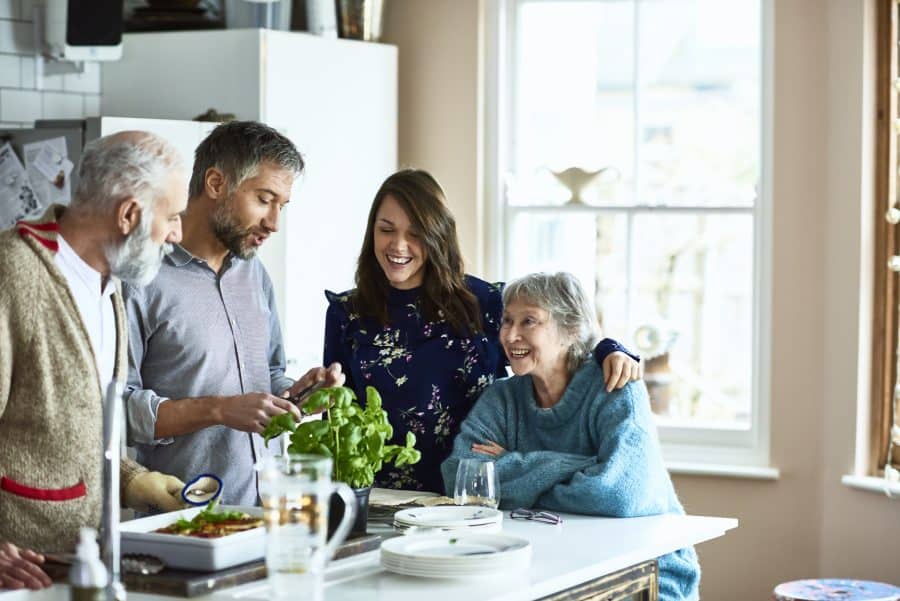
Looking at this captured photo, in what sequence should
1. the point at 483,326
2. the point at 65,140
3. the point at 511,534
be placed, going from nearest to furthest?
the point at 511,534 → the point at 483,326 → the point at 65,140

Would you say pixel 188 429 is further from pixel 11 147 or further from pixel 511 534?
pixel 11 147

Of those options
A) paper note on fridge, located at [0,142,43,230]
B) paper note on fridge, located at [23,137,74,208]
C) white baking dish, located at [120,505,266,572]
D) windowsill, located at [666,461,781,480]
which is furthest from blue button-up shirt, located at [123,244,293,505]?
windowsill, located at [666,461,781,480]

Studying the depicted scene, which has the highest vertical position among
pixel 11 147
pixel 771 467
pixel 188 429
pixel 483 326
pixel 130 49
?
pixel 130 49

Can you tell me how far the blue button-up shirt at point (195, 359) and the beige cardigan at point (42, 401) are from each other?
547 mm

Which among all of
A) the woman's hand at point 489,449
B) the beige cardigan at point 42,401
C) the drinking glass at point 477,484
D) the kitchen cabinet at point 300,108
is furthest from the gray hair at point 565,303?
the kitchen cabinet at point 300,108

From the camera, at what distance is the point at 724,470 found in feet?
16.1

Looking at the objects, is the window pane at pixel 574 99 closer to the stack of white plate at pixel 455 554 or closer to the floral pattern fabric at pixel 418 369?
the floral pattern fabric at pixel 418 369

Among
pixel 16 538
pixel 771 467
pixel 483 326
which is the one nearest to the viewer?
pixel 16 538

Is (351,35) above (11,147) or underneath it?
above

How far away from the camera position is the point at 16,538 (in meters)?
2.32

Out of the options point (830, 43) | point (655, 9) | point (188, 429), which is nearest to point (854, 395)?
point (830, 43)

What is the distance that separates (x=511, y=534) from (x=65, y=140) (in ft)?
8.08

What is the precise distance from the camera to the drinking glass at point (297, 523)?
1934 millimetres

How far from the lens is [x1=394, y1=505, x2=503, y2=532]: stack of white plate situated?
2.67m
